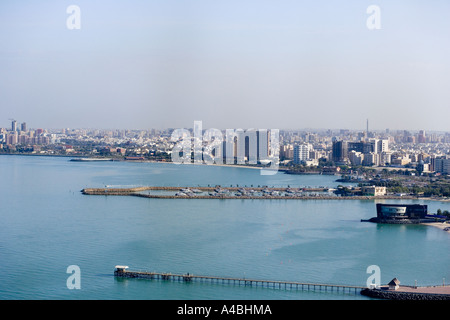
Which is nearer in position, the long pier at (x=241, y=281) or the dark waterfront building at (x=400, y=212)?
the long pier at (x=241, y=281)

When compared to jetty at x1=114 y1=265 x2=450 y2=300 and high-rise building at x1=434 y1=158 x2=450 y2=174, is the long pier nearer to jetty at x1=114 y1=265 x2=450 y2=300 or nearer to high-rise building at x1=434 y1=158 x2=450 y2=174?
jetty at x1=114 y1=265 x2=450 y2=300

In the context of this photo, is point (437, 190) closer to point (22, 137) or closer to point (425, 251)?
point (425, 251)

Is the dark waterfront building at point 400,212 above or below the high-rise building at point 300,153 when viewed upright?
below

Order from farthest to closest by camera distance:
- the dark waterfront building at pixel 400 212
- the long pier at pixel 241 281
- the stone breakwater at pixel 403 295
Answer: the dark waterfront building at pixel 400 212 < the long pier at pixel 241 281 < the stone breakwater at pixel 403 295

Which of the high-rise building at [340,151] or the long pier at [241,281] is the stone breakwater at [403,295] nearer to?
the long pier at [241,281]

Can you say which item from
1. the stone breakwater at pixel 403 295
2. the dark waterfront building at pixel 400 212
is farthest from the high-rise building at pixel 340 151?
the stone breakwater at pixel 403 295
